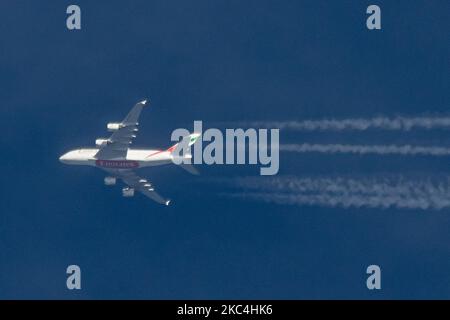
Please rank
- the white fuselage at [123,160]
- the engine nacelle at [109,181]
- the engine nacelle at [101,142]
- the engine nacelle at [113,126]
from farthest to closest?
the engine nacelle at [109,181] < the white fuselage at [123,160] < the engine nacelle at [101,142] < the engine nacelle at [113,126]

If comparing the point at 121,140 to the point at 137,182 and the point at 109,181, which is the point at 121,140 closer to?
the point at 109,181

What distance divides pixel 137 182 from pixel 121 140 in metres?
4.68

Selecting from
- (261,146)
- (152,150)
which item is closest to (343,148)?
(261,146)

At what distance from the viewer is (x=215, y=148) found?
126438mm

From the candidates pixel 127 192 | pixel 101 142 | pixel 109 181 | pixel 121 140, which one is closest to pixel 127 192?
pixel 127 192

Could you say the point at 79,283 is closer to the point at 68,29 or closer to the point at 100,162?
the point at 100,162

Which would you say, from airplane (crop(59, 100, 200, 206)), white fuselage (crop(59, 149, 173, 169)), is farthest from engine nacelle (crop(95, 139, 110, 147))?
white fuselage (crop(59, 149, 173, 169))

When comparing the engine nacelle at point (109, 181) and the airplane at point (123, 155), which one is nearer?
the airplane at point (123, 155)

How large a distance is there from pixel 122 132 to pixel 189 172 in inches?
234

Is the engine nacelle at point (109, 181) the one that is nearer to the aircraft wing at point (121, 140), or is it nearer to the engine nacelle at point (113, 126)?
the aircraft wing at point (121, 140)

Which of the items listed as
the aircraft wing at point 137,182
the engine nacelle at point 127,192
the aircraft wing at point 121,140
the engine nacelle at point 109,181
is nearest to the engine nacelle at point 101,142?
the aircraft wing at point 121,140

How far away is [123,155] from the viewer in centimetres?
12875

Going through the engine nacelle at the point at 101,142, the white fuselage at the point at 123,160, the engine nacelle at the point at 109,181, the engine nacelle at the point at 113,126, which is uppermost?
the engine nacelle at the point at 113,126

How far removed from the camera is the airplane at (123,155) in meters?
126
